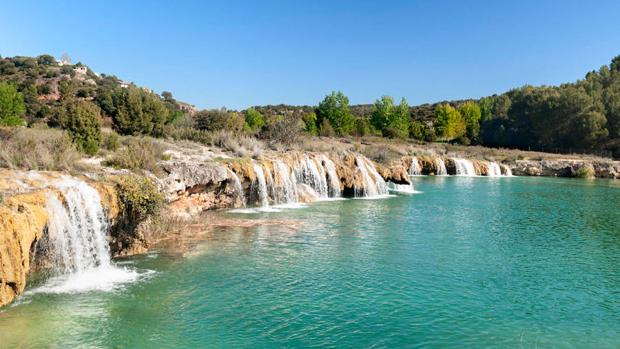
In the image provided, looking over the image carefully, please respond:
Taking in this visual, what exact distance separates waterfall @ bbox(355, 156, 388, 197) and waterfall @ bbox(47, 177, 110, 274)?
20605mm

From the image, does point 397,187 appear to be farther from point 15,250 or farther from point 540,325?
point 15,250

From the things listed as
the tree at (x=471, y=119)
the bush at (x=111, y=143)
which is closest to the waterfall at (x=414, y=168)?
the bush at (x=111, y=143)

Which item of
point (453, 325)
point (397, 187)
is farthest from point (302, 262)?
point (397, 187)

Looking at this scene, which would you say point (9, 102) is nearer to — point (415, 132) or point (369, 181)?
point (369, 181)

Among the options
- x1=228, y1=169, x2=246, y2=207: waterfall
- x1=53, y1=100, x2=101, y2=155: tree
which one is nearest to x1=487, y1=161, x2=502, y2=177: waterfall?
x1=228, y1=169, x2=246, y2=207: waterfall

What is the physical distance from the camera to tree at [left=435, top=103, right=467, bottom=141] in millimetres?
98625

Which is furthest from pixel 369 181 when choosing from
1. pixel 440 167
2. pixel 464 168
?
pixel 464 168

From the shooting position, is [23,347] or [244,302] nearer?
[23,347]

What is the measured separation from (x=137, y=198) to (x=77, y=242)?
252cm

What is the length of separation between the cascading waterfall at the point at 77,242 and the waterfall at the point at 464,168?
53.1 metres

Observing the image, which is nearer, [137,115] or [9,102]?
[137,115]

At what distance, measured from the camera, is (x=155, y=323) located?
30.0ft

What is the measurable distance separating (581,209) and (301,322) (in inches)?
963

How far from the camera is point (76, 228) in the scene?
1216cm
